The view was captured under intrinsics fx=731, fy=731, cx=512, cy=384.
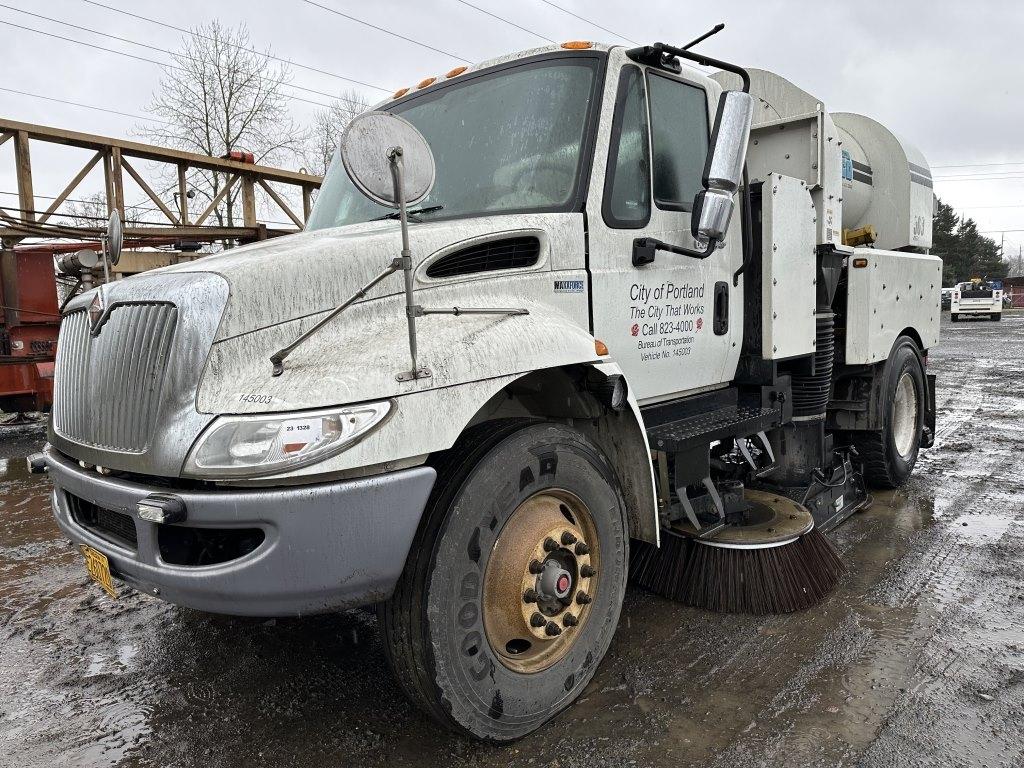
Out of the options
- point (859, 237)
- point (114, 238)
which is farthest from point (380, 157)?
point (859, 237)

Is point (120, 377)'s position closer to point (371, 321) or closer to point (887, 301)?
point (371, 321)

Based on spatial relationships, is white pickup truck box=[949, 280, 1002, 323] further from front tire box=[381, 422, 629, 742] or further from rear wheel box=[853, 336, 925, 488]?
front tire box=[381, 422, 629, 742]

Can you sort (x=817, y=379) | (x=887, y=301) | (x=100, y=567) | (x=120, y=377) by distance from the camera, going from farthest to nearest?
(x=887, y=301) < (x=817, y=379) < (x=100, y=567) < (x=120, y=377)

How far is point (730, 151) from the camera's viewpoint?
2811 millimetres

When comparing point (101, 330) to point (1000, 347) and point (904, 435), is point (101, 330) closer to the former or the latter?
point (904, 435)

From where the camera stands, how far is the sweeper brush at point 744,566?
3.54 m

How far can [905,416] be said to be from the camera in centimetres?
594

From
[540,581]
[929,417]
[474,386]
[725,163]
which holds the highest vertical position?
[725,163]

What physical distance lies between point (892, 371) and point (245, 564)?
4937 mm

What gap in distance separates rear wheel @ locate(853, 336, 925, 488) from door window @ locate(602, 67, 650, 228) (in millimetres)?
3141

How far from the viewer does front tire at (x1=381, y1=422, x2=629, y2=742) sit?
7.43ft

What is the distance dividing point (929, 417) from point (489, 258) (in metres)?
5.15

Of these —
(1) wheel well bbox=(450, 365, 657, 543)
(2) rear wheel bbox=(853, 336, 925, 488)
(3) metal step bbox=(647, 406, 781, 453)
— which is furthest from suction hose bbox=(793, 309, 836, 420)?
(1) wheel well bbox=(450, 365, 657, 543)

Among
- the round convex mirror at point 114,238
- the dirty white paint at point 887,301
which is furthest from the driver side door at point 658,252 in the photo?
the round convex mirror at point 114,238
